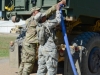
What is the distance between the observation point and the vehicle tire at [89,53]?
19.0 ft

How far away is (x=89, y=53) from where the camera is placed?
234 inches

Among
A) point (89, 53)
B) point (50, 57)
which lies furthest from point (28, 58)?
point (89, 53)

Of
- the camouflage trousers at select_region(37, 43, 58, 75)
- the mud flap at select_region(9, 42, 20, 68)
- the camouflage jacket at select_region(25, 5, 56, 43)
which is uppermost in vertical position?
the camouflage jacket at select_region(25, 5, 56, 43)

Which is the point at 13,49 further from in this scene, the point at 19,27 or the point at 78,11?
the point at 78,11

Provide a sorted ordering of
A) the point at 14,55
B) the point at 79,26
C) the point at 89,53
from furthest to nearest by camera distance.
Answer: the point at 79,26, the point at 14,55, the point at 89,53

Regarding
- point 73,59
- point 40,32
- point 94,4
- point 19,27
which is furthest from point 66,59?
point 19,27

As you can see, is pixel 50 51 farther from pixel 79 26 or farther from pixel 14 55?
pixel 79 26

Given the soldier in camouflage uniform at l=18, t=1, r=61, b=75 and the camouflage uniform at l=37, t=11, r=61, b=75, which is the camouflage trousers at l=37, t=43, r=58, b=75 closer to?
the camouflage uniform at l=37, t=11, r=61, b=75

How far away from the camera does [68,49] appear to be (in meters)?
5.07

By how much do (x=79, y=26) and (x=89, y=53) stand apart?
1007 millimetres

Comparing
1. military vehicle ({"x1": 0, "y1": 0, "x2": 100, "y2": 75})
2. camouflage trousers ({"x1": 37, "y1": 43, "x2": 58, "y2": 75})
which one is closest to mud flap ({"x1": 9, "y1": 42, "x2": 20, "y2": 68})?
military vehicle ({"x1": 0, "y1": 0, "x2": 100, "y2": 75})

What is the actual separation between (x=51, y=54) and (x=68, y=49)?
0.34 metres

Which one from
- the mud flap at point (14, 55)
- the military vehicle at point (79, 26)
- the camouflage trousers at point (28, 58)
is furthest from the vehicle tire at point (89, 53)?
the mud flap at point (14, 55)

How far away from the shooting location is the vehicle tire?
578 cm
